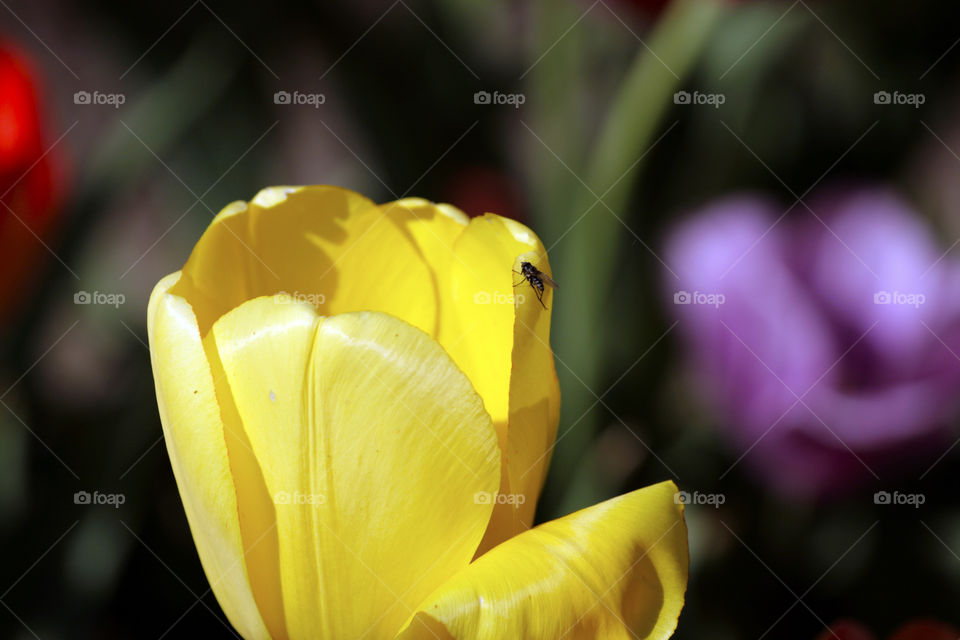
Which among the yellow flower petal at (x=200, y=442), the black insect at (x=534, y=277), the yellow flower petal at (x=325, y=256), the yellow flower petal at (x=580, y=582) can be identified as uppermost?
the yellow flower petal at (x=325, y=256)

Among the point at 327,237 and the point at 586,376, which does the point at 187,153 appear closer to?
the point at 327,237

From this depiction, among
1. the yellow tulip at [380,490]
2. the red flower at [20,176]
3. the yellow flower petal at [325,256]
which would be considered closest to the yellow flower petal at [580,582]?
the yellow tulip at [380,490]

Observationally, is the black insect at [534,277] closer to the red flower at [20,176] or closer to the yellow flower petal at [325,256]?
the yellow flower petal at [325,256]

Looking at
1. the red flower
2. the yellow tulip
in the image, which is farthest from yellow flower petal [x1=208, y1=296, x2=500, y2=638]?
the red flower

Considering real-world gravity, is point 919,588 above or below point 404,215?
below

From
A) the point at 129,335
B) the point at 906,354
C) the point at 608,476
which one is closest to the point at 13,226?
the point at 129,335

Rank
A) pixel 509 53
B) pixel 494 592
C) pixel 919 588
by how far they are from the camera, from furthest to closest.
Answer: pixel 509 53
pixel 919 588
pixel 494 592

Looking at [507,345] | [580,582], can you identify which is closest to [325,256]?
[507,345]
